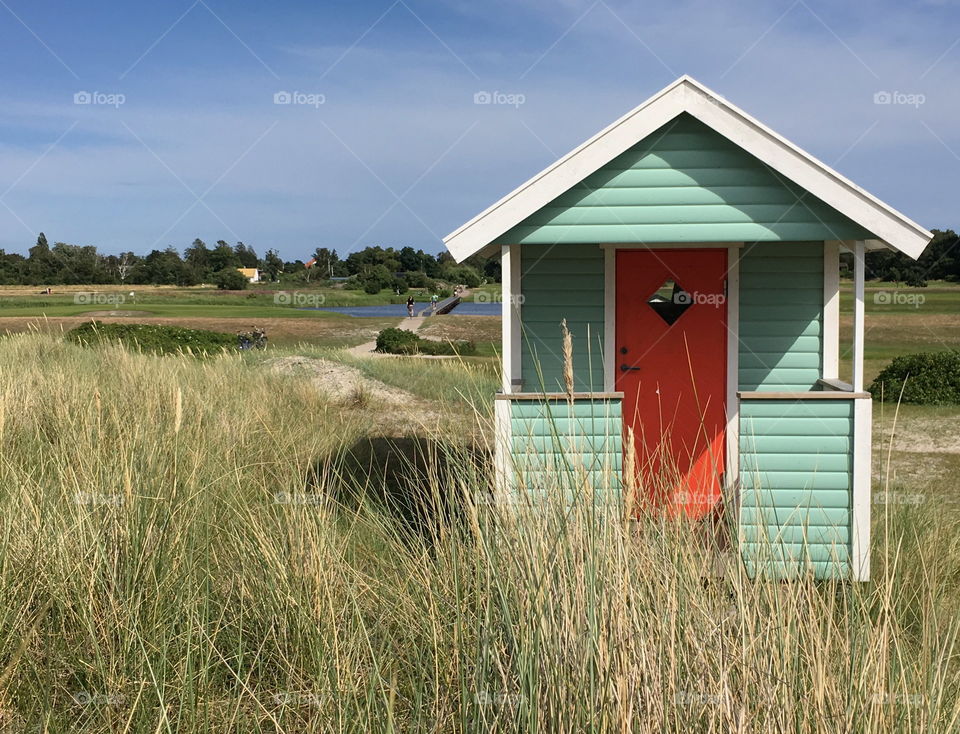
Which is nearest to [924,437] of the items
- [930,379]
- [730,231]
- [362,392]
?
[930,379]

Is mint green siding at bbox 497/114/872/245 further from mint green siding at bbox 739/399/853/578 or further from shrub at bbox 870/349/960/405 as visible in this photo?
shrub at bbox 870/349/960/405

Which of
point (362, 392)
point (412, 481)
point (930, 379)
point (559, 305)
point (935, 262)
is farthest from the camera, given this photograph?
point (935, 262)

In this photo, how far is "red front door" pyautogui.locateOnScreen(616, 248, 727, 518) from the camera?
29.2ft

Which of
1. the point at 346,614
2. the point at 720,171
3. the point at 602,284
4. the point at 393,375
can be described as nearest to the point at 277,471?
the point at 602,284

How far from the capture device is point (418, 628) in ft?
14.4

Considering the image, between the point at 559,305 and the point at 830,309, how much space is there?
2690mm

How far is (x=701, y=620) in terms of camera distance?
3.62 meters

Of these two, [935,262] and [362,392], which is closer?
[362,392]

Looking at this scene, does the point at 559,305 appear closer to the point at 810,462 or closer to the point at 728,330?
the point at 728,330

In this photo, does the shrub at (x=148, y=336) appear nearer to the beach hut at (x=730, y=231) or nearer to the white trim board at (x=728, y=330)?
the white trim board at (x=728, y=330)

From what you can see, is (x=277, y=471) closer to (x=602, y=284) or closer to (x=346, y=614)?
(x=602, y=284)

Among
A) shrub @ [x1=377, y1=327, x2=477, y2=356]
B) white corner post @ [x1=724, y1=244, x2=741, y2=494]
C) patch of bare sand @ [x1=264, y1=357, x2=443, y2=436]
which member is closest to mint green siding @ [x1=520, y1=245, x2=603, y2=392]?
white corner post @ [x1=724, y1=244, x2=741, y2=494]

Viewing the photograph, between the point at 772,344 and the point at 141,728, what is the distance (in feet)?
23.0

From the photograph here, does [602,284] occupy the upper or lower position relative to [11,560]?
upper
